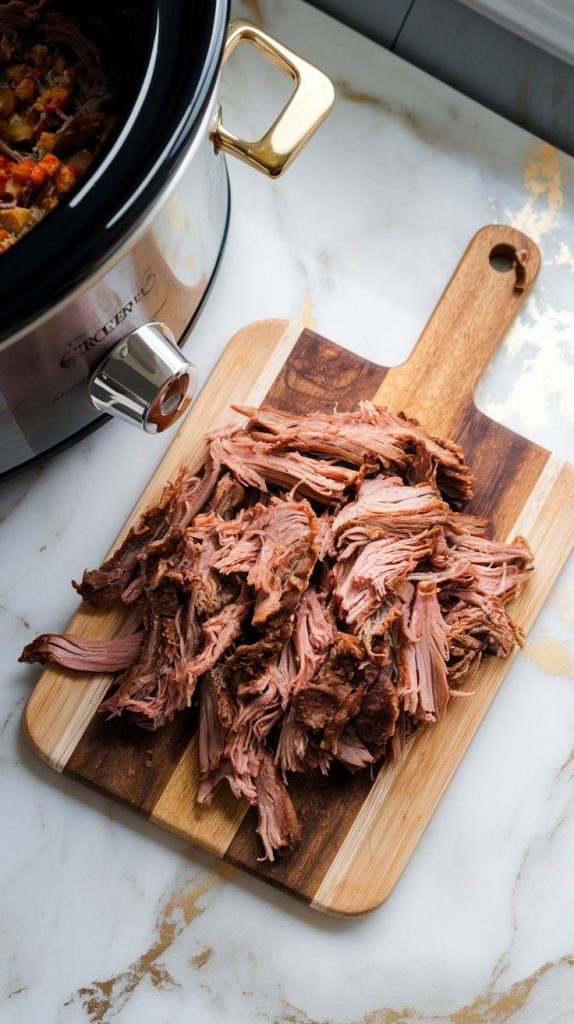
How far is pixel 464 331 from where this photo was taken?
1735 mm

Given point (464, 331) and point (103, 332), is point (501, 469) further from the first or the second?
point (103, 332)

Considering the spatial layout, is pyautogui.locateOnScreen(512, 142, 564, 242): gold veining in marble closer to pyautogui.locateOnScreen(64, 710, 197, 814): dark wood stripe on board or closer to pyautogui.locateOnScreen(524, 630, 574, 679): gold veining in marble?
pyautogui.locateOnScreen(524, 630, 574, 679): gold veining in marble

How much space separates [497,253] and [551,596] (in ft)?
2.14

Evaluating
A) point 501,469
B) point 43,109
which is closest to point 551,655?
point 501,469

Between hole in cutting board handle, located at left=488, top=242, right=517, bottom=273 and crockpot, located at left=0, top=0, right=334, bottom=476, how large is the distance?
1.79 ft

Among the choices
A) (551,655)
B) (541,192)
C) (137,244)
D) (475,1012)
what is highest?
(541,192)

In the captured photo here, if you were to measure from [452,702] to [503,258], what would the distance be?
0.84 metres

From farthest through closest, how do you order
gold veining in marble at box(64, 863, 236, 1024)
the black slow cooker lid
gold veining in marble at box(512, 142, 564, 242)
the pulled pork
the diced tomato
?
gold veining in marble at box(512, 142, 564, 242), gold veining in marble at box(64, 863, 236, 1024), the pulled pork, the diced tomato, the black slow cooker lid

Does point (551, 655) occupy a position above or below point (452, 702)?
above

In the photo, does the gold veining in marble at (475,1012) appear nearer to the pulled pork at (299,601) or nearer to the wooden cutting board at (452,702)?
the wooden cutting board at (452,702)

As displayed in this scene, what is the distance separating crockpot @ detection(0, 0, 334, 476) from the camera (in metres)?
1.11

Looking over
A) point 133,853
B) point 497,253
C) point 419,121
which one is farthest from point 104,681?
point 419,121

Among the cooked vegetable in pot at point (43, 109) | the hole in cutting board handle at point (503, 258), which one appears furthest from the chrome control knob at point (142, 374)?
the hole in cutting board handle at point (503, 258)

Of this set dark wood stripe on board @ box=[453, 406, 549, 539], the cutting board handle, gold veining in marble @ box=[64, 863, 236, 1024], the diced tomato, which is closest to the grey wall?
the cutting board handle
